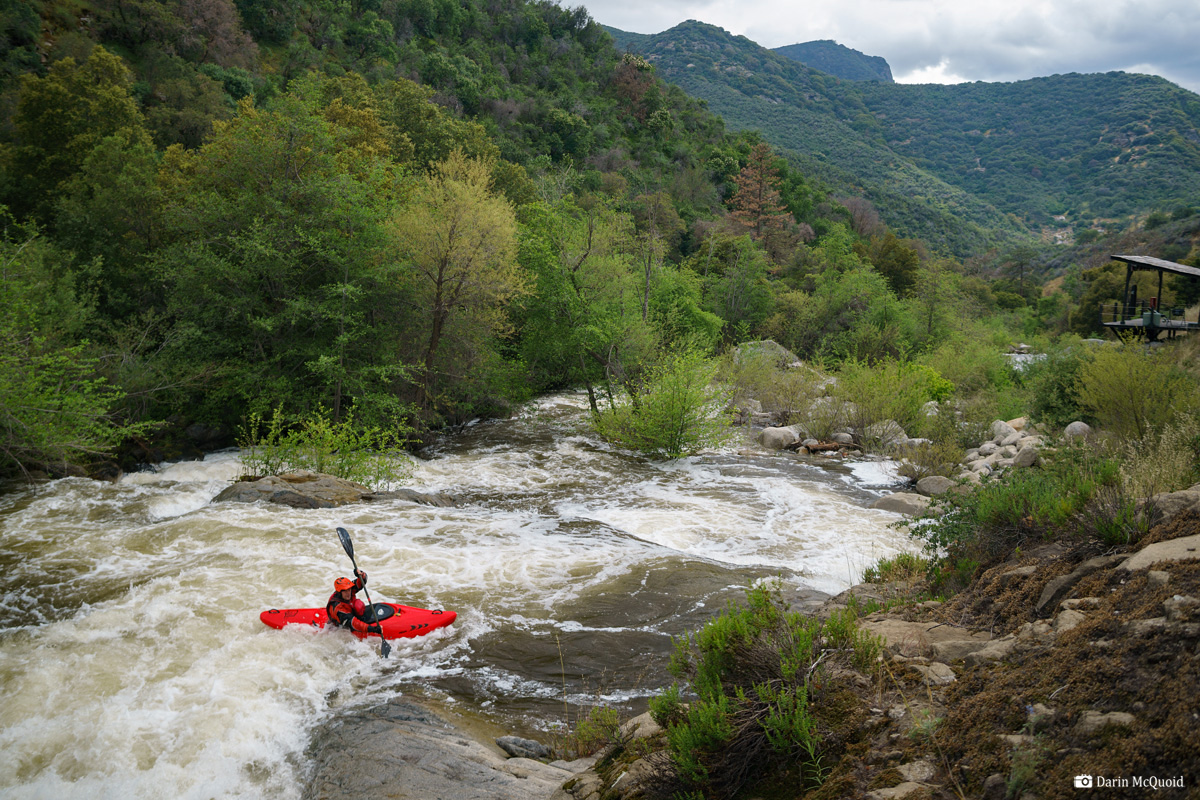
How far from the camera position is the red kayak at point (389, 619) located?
20.3 ft

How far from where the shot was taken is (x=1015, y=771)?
7.61ft

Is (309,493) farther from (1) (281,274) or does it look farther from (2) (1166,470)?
(2) (1166,470)

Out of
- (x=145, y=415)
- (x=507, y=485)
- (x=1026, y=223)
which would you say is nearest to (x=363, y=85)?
(x=145, y=415)

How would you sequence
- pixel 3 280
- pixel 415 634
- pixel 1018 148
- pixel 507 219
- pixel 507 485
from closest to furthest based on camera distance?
1. pixel 415 634
2. pixel 3 280
3. pixel 507 485
4. pixel 507 219
5. pixel 1018 148

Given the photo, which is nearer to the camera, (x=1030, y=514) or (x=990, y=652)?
(x=990, y=652)

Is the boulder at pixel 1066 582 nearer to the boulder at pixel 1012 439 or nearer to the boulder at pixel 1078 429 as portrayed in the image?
the boulder at pixel 1078 429

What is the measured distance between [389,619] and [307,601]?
127 centimetres

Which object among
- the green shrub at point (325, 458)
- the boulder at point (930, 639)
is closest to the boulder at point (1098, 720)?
the boulder at point (930, 639)

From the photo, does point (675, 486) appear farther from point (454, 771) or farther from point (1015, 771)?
point (1015, 771)

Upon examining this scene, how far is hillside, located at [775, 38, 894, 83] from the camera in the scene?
577 ft

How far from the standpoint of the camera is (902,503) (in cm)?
1127

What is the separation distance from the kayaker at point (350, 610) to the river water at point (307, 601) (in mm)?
169

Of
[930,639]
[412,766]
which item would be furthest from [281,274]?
[930,639]

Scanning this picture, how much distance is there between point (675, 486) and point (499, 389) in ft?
24.1
